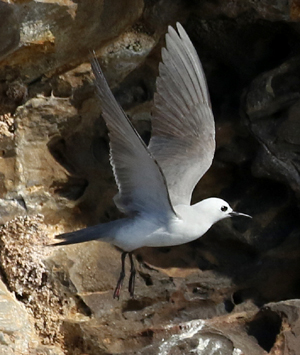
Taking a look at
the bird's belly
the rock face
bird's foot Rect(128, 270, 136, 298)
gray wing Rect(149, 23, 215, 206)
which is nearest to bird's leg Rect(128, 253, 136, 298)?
bird's foot Rect(128, 270, 136, 298)

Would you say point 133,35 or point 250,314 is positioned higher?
point 133,35

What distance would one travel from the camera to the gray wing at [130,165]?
10.7ft

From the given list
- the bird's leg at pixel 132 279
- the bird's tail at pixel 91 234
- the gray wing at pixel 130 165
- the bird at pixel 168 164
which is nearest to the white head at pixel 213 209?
the bird at pixel 168 164

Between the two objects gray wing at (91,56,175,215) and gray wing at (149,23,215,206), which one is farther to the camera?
gray wing at (149,23,215,206)

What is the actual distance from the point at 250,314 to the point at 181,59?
144 centimetres

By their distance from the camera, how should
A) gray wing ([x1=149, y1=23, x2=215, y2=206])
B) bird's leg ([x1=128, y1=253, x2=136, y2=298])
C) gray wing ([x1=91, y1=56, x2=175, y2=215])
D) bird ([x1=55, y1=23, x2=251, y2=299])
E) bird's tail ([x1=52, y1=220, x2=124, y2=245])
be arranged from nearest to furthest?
gray wing ([x1=91, y1=56, x2=175, y2=215]) → bird ([x1=55, y1=23, x2=251, y2=299]) → bird's tail ([x1=52, y1=220, x2=124, y2=245]) → gray wing ([x1=149, y1=23, x2=215, y2=206]) → bird's leg ([x1=128, y1=253, x2=136, y2=298])

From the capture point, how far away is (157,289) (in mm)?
4551

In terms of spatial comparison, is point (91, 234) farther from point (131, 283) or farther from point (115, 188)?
point (115, 188)

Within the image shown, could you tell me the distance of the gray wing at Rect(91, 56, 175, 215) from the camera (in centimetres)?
326

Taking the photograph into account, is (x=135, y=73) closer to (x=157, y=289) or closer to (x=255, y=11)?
(x=255, y=11)

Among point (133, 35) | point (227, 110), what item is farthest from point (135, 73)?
point (227, 110)

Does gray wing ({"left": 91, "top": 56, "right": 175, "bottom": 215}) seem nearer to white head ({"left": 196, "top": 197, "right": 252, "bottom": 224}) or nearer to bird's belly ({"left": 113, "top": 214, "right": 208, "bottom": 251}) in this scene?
bird's belly ({"left": 113, "top": 214, "right": 208, "bottom": 251})

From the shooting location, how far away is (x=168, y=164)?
3932 mm

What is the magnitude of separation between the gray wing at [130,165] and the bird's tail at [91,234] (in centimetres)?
11
